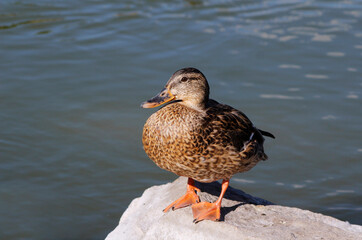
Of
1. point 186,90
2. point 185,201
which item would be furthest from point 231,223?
point 186,90

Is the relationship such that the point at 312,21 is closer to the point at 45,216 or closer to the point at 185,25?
the point at 185,25

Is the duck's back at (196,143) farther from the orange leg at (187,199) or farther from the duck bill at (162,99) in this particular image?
the orange leg at (187,199)

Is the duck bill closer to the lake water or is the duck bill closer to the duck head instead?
the duck head

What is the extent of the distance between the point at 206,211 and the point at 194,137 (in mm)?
583

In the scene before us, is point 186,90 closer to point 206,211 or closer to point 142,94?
point 206,211

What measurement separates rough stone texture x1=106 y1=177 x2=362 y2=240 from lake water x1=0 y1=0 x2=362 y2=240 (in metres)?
1.54


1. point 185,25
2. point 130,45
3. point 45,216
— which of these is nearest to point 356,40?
point 185,25

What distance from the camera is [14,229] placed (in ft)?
21.1

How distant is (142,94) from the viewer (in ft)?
28.6

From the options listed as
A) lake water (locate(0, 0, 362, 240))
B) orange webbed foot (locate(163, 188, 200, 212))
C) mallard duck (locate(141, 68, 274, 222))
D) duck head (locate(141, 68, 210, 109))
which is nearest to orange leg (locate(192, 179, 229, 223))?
mallard duck (locate(141, 68, 274, 222))

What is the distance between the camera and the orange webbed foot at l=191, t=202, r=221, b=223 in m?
4.47

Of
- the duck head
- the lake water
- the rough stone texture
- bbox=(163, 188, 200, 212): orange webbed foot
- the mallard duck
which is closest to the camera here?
the rough stone texture

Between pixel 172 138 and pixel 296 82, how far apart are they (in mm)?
5162

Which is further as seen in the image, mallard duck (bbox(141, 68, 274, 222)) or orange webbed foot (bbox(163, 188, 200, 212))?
orange webbed foot (bbox(163, 188, 200, 212))
